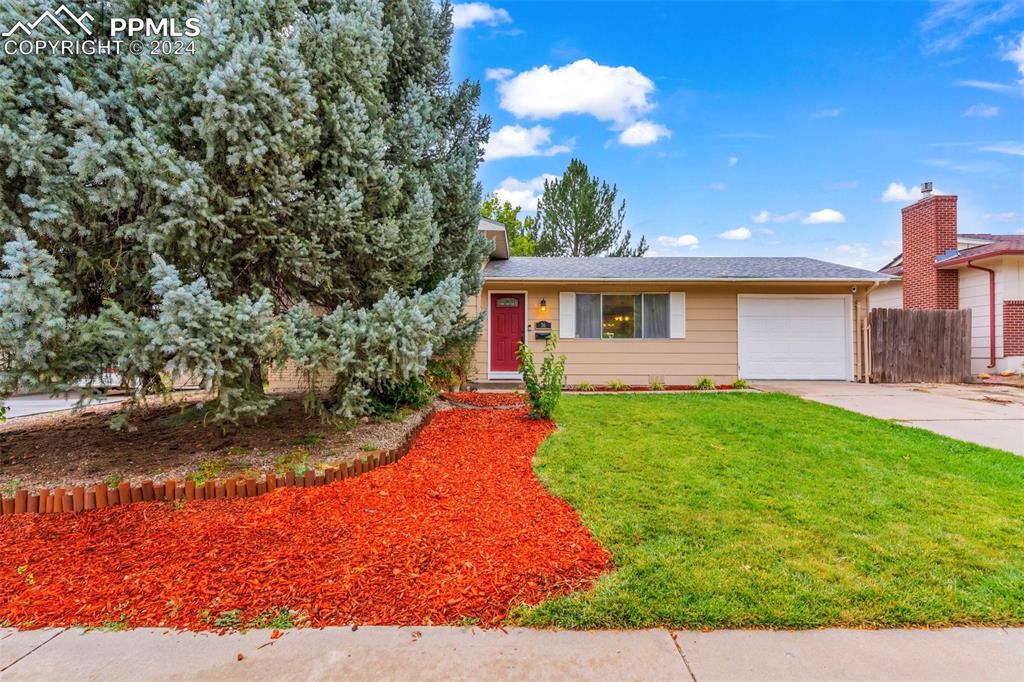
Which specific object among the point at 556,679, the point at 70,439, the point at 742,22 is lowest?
the point at 556,679

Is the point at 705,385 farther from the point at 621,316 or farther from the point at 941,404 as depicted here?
the point at 941,404

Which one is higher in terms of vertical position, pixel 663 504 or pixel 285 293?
pixel 285 293

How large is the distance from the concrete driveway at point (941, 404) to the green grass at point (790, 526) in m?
0.73

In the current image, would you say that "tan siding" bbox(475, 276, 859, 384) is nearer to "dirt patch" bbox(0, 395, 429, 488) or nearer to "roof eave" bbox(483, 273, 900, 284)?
"roof eave" bbox(483, 273, 900, 284)

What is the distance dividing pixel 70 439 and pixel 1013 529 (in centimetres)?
724

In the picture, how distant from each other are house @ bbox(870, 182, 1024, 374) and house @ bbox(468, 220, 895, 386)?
167 inches

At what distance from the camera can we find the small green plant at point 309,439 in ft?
13.2

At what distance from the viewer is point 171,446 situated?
3883mm

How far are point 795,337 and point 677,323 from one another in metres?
2.82

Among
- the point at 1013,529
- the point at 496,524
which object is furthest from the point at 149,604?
the point at 1013,529

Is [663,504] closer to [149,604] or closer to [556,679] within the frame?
[556,679]

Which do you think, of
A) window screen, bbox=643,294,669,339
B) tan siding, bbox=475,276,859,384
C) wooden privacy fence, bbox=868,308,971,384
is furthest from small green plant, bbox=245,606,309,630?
wooden privacy fence, bbox=868,308,971,384

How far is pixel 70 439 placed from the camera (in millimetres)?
4094

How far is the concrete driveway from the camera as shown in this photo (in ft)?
17.1
